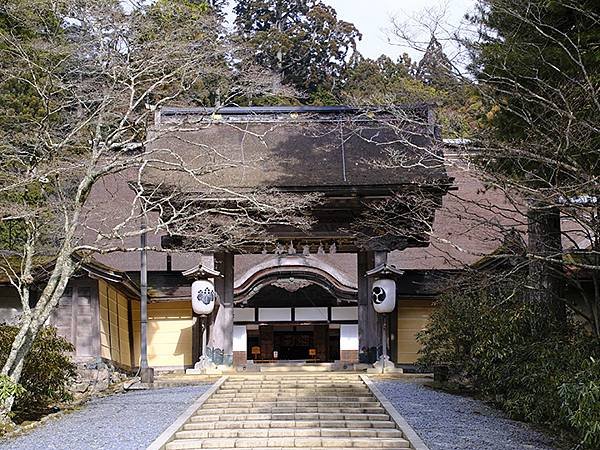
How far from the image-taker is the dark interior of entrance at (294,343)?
23.6 metres

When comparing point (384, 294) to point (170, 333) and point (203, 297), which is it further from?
point (170, 333)

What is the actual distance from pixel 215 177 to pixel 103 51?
13.5 ft

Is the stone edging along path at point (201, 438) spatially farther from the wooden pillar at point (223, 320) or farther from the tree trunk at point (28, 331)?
the wooden pillar at point (223, 320)

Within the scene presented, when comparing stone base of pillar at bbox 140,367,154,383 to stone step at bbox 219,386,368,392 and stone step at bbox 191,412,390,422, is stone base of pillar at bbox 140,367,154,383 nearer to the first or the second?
stone step at bbox 219,386,368,392

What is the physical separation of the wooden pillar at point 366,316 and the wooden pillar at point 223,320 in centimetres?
268

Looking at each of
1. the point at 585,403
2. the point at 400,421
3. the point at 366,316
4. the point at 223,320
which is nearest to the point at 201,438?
the point at 400,421

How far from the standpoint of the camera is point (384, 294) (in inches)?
600

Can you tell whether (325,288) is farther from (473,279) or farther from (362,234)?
(473,279)

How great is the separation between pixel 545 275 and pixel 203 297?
641 cm

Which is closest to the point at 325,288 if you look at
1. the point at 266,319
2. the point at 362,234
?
the point at 266,319

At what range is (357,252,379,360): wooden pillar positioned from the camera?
53.1 ft

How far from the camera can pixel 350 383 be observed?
13211 mm

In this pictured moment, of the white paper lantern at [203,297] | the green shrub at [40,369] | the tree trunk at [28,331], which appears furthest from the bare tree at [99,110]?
the white paper lantern at [203,297]

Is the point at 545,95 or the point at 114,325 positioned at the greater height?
the point at 545,95
